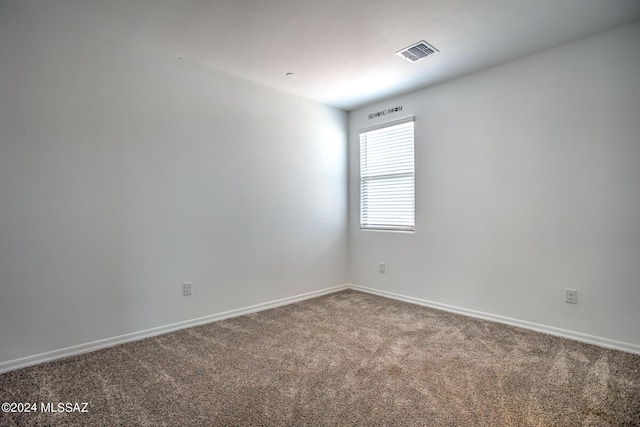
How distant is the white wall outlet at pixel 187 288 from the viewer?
312 cm

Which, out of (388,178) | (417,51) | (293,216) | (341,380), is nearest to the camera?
(341,380)

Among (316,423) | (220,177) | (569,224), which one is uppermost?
(220,177)

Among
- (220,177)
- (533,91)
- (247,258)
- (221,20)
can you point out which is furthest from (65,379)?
(533,91)

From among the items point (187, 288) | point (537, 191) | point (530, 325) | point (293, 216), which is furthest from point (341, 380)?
point (537, 191)

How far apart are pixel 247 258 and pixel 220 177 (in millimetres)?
920

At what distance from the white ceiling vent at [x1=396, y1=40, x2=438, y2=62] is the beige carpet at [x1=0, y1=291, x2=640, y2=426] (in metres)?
2.51

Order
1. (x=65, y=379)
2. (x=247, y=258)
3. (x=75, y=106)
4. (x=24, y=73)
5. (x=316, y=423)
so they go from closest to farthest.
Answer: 1. (x=316, y=423)
2. (x=65, y=379)
3. (x=24, y=73)
4. (x=75, y=106)
5. (x=247, y=258)

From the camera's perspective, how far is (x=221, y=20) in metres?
2.44

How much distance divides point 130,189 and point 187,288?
104cm

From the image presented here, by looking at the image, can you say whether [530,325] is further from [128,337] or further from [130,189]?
[130,189]

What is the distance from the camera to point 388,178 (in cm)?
423

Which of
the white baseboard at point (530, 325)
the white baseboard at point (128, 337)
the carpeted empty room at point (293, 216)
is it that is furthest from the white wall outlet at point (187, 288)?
the white baseboard at point (530, 325)

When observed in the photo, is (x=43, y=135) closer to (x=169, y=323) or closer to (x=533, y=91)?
(x=169, y=323)

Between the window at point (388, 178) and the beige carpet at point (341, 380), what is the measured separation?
4.94ft
